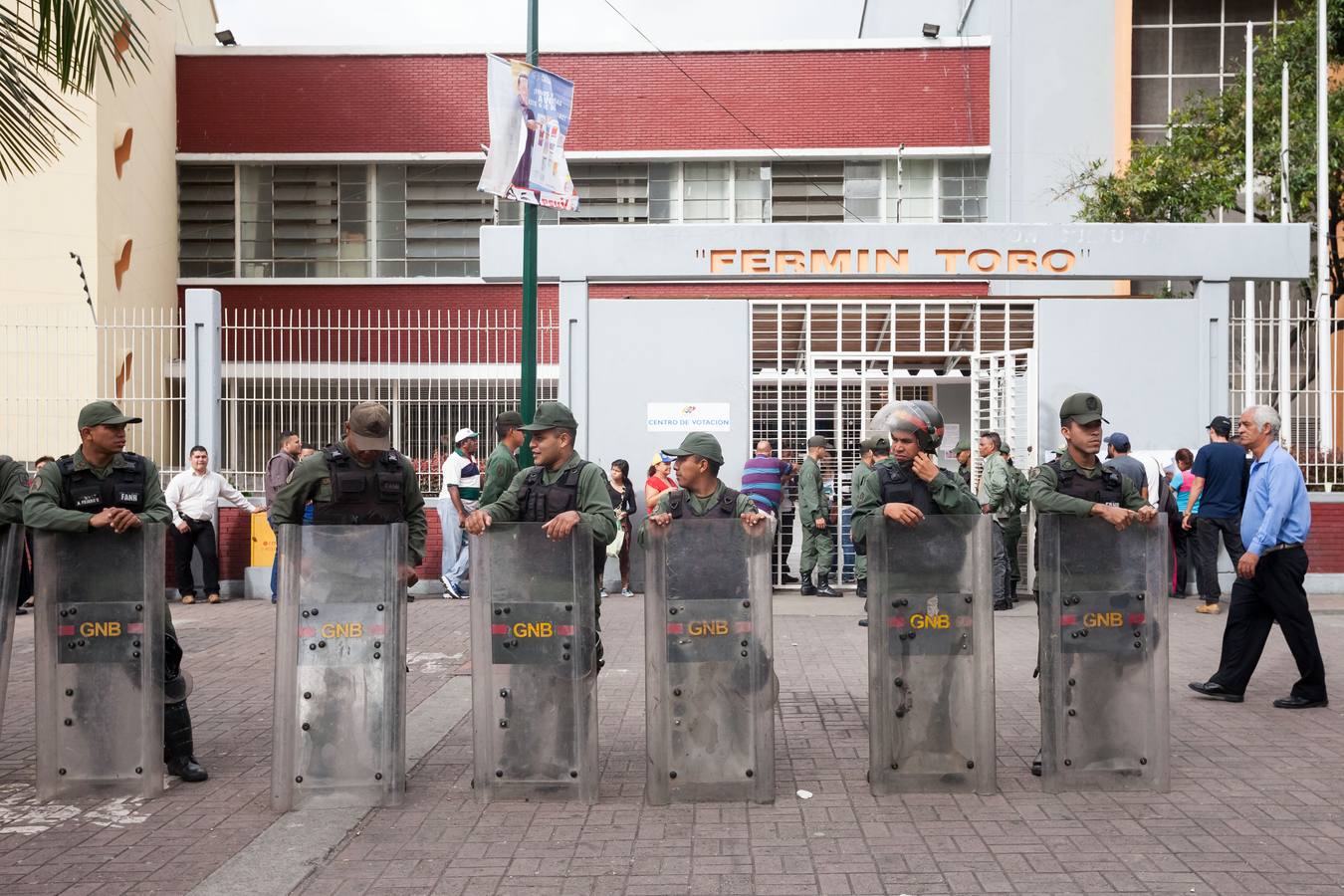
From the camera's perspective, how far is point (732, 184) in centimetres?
2291

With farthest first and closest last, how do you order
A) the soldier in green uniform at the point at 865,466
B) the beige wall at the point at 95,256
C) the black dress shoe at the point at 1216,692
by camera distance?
the beige wall at the point at 95,256 → the soldier in green uniform at the point at 865,466 → the black dress shoe at the point at 1216,692

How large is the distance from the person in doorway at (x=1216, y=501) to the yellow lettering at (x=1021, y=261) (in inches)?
A: 104

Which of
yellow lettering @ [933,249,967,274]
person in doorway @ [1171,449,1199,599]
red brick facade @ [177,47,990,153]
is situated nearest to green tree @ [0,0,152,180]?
yellow lettering @ [933,249,967,274]

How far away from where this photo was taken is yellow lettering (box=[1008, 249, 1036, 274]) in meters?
13.7

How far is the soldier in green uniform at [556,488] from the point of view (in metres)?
6.02

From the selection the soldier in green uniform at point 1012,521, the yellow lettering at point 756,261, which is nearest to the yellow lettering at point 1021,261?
the soldier in green uniform at point 1012,521

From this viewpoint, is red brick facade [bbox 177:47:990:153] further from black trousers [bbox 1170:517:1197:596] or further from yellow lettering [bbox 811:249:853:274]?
black trousers [bbox 1170:517:1197:596]

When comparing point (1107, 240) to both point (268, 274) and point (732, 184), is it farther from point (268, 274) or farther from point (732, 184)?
point (268, 274)

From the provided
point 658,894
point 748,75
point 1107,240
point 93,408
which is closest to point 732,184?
point 748,75

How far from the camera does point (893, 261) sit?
13.8 meters

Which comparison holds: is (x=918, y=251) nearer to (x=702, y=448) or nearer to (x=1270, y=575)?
(x=1270, y=575)

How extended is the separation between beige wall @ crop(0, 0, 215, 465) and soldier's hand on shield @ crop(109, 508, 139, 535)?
30.0ft

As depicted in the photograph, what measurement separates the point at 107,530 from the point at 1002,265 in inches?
404

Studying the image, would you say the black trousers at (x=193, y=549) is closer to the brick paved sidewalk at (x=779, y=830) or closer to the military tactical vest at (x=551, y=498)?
the brick paved sidewalk at (x=779, y=830)
